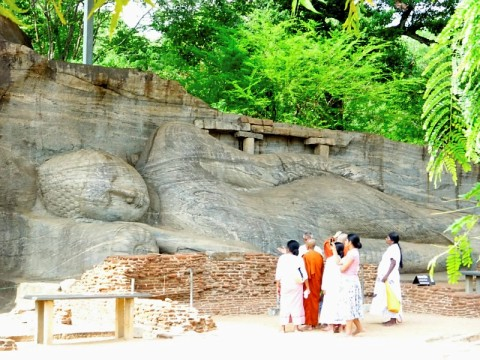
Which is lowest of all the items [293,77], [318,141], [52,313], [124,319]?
[124,319]

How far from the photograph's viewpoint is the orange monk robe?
10969 millimetres

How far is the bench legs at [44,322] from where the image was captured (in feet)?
30.2

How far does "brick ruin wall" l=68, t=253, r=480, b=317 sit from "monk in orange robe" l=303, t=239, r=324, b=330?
2192 millimetres

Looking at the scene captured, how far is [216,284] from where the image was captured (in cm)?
1306

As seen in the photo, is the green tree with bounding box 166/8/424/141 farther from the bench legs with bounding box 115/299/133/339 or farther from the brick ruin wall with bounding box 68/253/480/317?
the bench legs with bounding box 115/299/133/339

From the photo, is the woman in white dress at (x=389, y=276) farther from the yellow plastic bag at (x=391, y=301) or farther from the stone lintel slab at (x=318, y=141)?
the stone lintel slab at (x=318, y=141)

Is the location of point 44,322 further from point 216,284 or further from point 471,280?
point 471,280

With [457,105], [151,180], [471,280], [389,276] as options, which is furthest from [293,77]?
[457,105]

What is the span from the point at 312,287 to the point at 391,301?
3.68 ft

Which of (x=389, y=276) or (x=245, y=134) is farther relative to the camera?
(x=245, y=134)

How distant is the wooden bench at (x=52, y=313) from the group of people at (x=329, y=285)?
2039mm

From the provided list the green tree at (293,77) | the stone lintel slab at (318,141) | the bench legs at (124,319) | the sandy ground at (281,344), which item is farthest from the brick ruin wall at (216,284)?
the green tree at (293,77)

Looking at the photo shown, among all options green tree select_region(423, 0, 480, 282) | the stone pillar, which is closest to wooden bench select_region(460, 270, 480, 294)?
the stone pillar

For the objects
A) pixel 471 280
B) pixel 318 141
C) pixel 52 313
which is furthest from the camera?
pixel 318 141
